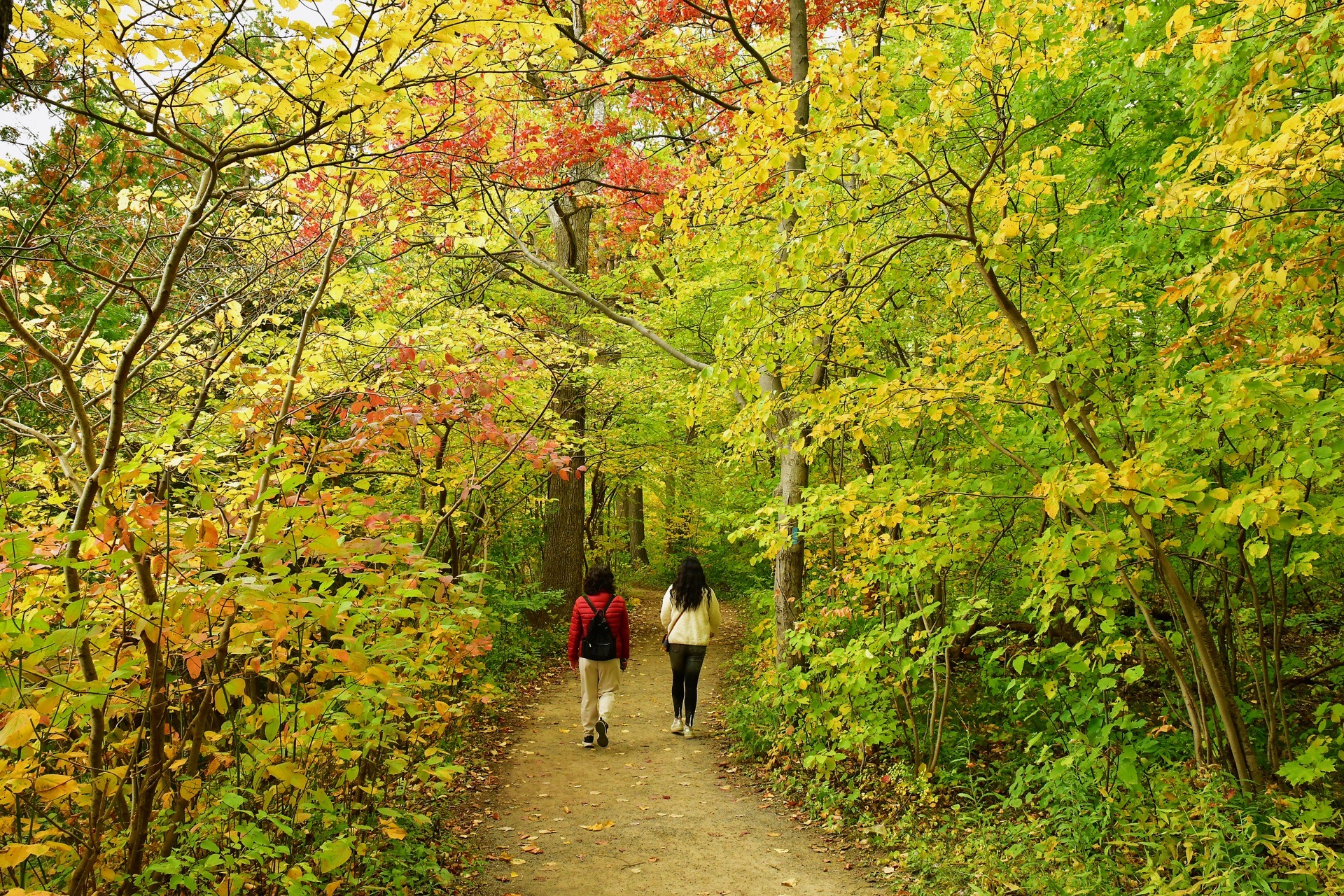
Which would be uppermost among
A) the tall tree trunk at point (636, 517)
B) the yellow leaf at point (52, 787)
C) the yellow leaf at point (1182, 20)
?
the yellow leaf at point (1182, 20)

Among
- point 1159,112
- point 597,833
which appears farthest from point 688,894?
point 1159,112

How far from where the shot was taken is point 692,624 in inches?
320

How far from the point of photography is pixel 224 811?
3.27 m

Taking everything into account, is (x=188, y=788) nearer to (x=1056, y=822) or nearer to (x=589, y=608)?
(x=1056, y=822)

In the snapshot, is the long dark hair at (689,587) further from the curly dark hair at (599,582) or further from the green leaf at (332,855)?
the green leaf at (332,855)

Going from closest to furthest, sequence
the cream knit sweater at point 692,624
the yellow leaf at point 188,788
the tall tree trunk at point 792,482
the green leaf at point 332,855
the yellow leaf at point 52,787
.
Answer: the yellow leaf at point 52,787
the yellow leaf at point 188,788
the green leaf at point 332,855
the tall tree trunk at point 792,482
the cream knit sweater at point 692,624

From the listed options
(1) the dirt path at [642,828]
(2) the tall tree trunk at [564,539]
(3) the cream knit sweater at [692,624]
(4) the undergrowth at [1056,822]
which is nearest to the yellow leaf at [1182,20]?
(4) the undergrowth at [1056,822]

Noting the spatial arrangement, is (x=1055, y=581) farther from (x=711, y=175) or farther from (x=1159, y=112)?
(x=1159, y=112)

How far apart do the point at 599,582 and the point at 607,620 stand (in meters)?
0.41

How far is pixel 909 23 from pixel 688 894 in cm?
540

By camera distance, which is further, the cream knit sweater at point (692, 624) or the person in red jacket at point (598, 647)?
the cream knit sweater at point (692, 624)

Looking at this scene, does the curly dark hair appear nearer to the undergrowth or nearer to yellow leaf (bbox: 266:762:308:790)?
the undergrowth

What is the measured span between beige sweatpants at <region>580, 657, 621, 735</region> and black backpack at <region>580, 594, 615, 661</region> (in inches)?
2.6

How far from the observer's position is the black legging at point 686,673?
8172 mm
